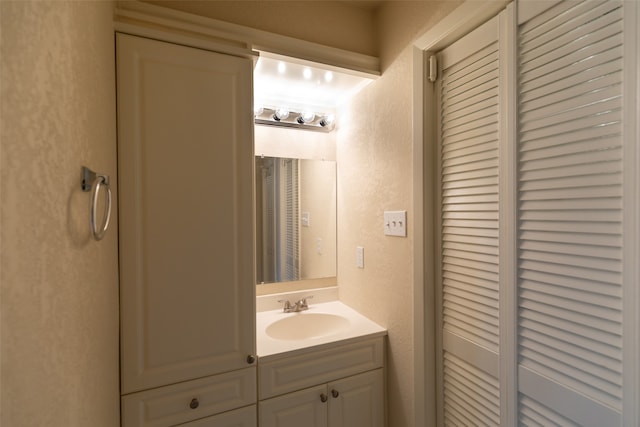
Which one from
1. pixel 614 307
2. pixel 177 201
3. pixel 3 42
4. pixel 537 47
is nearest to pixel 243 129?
pixel 177 201

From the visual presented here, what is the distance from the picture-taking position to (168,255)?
1.13 m

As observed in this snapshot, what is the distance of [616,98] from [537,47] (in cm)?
29

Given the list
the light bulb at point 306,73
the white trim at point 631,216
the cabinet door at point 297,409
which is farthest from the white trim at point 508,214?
the light bulb at point 306,73

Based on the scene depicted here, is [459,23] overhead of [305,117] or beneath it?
overhead

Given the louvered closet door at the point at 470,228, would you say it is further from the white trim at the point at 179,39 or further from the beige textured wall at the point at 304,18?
the white trim at the point at 179,39

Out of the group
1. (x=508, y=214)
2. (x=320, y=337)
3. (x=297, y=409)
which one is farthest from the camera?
(x=320, y=337)

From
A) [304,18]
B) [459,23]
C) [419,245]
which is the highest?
[304,18]

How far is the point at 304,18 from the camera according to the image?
1.46 m

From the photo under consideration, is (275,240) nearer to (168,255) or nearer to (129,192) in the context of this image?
(168,255)

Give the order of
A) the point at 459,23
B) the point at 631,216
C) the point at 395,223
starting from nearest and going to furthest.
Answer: the point at 631,216
the point at 459,23
the point at 395,223

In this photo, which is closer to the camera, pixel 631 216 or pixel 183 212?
pixel 631 216

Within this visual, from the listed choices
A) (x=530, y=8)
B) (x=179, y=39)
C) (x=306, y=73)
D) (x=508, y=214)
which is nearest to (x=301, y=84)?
(x=306, y=73)

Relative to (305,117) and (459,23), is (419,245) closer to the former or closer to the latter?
(459,23)

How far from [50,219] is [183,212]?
645mm
